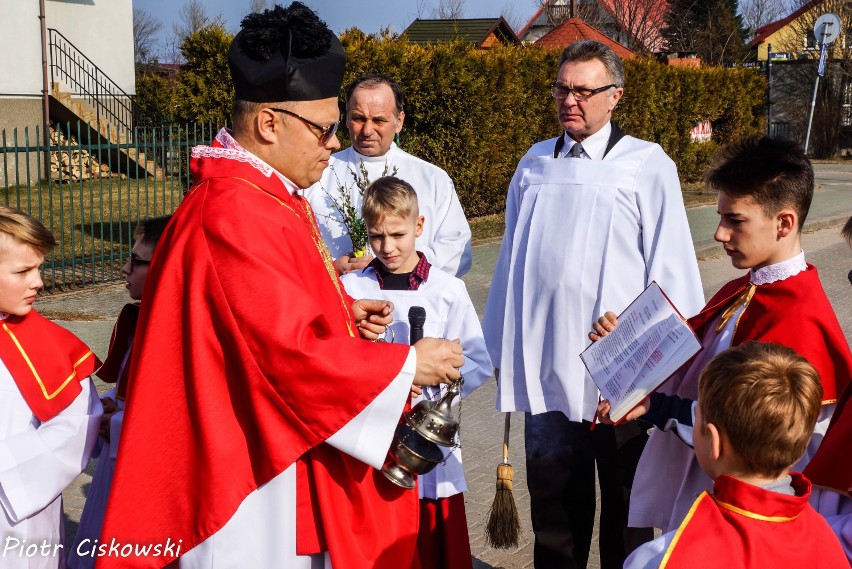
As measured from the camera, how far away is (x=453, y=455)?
381 centimetres

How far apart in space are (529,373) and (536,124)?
47.0 feet

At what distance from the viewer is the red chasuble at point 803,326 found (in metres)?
2.91

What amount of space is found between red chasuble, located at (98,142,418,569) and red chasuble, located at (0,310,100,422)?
69 centimetres

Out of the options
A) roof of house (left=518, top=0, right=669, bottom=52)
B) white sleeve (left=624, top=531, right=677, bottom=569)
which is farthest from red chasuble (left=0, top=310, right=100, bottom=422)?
roof of house (left=518, top=0, right=669, bottom=52)

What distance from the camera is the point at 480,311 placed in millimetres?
10188

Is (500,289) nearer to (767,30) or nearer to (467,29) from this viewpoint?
(467,29)

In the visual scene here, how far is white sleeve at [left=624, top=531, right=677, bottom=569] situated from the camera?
2.22m

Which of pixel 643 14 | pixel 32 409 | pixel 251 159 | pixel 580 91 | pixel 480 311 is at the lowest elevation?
pixel 480 311

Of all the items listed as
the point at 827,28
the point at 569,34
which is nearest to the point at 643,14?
the point at 569,34

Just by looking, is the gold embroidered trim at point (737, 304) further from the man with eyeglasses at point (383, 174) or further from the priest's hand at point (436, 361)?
the man with eyeglasses at point (383, 174)

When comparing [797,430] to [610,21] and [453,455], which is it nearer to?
[453,455]

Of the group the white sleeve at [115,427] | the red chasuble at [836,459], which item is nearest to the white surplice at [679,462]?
the red chasuble at [836,459]

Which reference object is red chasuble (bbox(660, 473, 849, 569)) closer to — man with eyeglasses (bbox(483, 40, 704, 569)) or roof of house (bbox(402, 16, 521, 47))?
man with eyeglasses (bbox(483, 40, 704, 569))

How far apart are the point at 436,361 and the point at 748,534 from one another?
91 centimetres
